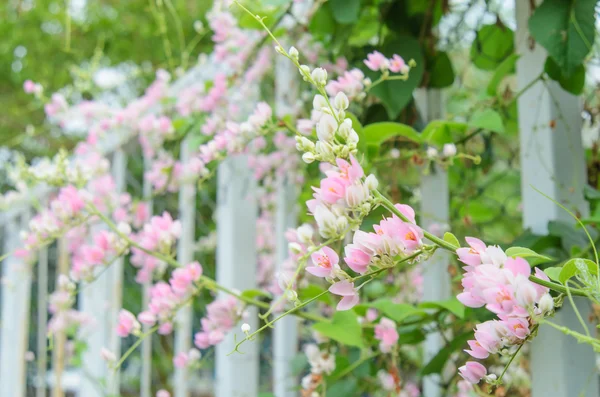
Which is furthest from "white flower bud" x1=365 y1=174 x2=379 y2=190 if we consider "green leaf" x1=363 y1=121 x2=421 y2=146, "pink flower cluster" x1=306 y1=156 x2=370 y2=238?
"green leaf" x1=363 y1=121 x2=421 y2=146

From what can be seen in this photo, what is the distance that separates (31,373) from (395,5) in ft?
9.13

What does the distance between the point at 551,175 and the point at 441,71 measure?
0.29 m

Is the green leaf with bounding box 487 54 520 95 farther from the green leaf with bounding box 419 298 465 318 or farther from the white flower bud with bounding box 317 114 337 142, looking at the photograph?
the white flower bud with bounding box 317 114 337 142

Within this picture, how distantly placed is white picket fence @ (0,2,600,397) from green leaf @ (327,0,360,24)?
22cm

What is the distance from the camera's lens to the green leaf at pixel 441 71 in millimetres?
1021

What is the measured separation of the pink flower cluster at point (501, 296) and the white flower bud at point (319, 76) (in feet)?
0.53

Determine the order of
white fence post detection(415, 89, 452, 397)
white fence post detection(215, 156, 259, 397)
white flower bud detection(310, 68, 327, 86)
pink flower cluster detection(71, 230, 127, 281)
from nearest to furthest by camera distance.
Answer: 1. white flower bud detection(310, 68, 327, 86)
2. pink flower cluster detection(71, 230, 127, 281)
3. white fence post detection(415, 89, 452, 397)
4. white fence post detection(215, 156, 259, 397)

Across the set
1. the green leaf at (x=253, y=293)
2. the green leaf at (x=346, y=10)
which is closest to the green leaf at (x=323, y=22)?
the green leaf at (x=346, y=10)

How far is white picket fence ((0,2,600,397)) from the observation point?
31.8 inches

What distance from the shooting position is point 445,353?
83 centimetres

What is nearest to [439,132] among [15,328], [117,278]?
A: [117,278]

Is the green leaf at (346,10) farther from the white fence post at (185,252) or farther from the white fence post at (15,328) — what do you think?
the white fence post at (15,328)

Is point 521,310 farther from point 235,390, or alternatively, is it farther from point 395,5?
point 235,390

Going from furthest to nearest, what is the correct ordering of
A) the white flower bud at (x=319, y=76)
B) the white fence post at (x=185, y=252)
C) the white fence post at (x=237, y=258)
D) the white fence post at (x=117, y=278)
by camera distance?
the white fence post at (x=117, y=278) → the white fence post at (x=185, y=252) → the white fence post at (x=237, y=258) → the white flower bud at (x=319, y=76)
